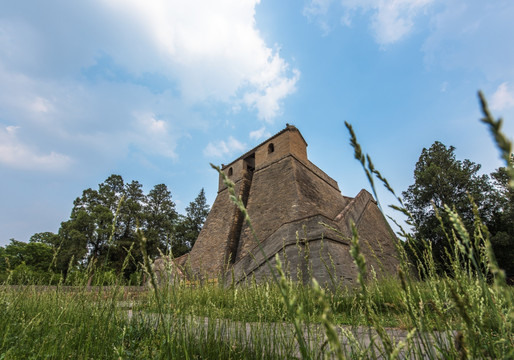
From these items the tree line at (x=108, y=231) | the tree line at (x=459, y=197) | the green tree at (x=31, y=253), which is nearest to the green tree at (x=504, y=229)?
the tree line at (x=459, y=197)

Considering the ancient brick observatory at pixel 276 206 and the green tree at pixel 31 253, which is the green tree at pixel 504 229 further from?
the green tree at pixel 31 253

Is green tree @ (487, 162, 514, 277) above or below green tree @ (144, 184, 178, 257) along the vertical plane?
below

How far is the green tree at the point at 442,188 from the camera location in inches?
605

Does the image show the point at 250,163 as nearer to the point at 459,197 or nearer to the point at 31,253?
the point at 459,197

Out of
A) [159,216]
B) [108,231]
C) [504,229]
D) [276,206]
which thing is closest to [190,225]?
[159,216]

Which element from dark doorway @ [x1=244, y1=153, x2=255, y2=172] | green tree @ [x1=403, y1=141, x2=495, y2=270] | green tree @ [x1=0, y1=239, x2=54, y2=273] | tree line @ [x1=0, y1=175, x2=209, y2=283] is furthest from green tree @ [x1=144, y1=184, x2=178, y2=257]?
green tree @ [x1=403, y1=141, x2=495, y2=270]

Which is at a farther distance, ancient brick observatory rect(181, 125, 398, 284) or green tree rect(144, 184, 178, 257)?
green tree rect(144, 184, 178, 257)

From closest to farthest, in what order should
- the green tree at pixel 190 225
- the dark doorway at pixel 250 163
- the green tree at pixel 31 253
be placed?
1. the dark doorway at pixel 250 163
2. the green tree at pixel 31 253
3. the green tree at pixel 190 225

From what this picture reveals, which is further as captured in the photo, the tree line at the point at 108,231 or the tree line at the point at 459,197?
the tree line at the point at 108,231

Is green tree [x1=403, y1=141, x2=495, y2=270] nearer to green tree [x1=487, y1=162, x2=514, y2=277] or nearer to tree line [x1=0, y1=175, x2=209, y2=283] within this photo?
green tree [x1=487, y1=162, x2=514, y2=277]

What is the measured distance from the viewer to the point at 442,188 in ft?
53.2

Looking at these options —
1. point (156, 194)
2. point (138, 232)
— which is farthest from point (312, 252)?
point (156, 194)

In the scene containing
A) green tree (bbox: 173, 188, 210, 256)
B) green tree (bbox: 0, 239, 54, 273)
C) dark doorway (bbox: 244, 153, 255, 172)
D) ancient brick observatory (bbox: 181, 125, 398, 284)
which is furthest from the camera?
green tree (bbox: 173, 188, 210, 256)

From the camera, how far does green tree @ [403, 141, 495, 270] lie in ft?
50.4
